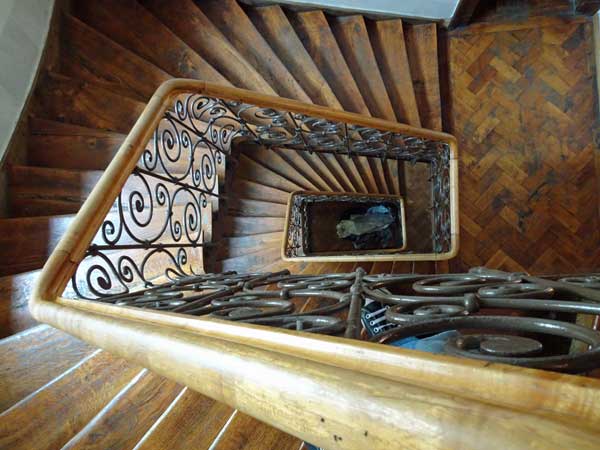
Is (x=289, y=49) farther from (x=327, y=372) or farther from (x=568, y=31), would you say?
(x=327, y=372)

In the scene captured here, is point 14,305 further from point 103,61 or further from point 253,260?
point 103,61

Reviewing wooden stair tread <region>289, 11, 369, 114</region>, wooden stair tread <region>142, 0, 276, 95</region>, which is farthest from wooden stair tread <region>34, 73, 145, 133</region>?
wooden stair tread <region>289, 11, 369, 114</region>

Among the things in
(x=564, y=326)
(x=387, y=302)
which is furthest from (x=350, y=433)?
(x=387, y=302)

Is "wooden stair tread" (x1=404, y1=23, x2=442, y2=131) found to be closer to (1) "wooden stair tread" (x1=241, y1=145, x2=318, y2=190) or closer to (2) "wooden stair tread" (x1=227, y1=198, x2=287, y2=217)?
(1) "wooden stair tread" (x1=241, y1=145, x2=318, y2=190)

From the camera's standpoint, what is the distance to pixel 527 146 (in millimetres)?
3811

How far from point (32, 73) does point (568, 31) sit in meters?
4.53

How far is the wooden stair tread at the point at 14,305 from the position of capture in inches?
48.4

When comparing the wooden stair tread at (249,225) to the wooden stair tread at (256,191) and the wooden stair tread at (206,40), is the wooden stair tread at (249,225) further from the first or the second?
the wooden stair tread at (206,40)

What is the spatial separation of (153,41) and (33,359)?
2.15 meters

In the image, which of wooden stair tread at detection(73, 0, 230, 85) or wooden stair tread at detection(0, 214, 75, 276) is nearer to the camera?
wooden stair tread at detection(0, 214, 75, 276)

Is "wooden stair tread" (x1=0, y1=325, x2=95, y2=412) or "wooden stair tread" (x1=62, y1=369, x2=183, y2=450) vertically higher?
"wooden stair tread" (x1=0, y1=325, x2=95, y2=412)

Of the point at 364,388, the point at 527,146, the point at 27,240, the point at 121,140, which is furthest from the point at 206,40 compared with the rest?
the point at 527,146

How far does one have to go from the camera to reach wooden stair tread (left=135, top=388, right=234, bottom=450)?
877 mm

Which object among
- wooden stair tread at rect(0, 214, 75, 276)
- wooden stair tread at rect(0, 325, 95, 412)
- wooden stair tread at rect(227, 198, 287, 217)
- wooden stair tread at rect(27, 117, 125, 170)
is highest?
wooden stair tread at rect(27, 117, 125, 170)
